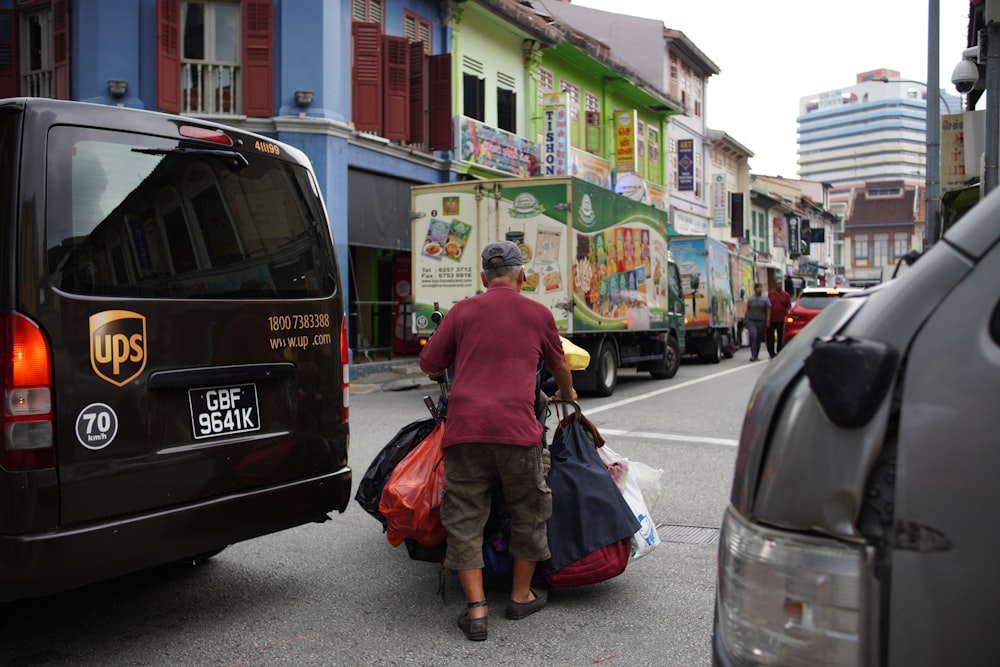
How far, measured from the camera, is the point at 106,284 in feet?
11.1

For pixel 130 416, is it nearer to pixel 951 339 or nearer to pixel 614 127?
pixel 951 339

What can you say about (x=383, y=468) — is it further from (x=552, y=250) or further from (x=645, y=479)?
(x=552, y=250)

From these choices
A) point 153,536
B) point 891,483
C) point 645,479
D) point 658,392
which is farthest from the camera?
point 658,392

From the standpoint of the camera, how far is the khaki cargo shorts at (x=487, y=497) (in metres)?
3.91

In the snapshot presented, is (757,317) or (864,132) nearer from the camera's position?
(757,317)

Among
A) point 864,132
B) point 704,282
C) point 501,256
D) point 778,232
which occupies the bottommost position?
point 501,256

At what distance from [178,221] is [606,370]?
10196 millimetres

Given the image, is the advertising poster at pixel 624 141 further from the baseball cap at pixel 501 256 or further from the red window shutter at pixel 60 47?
the baseball cap at pixel 501 256

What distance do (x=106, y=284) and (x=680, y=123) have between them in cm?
3578

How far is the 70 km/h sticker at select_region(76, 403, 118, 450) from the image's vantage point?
3252 millimetres

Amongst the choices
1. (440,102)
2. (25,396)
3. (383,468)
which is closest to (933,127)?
(440,102)

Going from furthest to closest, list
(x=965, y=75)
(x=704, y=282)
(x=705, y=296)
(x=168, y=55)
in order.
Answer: (x=704, y=282) < (x=705, y=296) < (x=168, y=55) < (x=965, y=75)

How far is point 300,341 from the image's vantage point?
416 centimetres

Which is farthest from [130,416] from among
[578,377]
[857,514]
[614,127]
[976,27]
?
[614,127]
